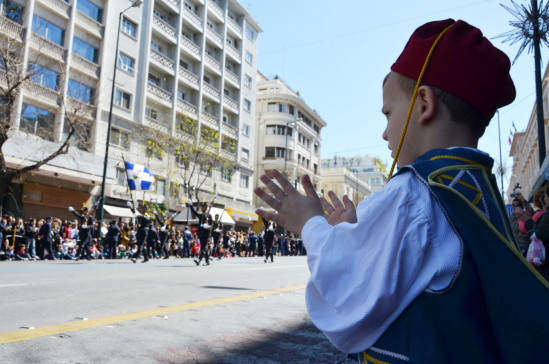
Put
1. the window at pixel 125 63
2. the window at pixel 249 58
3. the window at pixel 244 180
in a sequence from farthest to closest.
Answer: the window at pixel 249 58 < the window at pixel 244 180 < the window at pixel 125 63

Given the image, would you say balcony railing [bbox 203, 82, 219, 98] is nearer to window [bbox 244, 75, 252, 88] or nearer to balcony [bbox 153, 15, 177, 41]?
Answer: balcony [bbox 153, 15, 177, 41]

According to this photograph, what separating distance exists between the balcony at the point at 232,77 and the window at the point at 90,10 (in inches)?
600

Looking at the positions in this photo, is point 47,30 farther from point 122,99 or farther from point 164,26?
point 164,26

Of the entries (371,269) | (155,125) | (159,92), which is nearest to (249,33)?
(159,92)

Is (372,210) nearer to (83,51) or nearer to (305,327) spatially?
(305,327)

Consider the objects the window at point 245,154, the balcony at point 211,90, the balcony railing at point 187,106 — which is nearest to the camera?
the balcony railing at point 187,106

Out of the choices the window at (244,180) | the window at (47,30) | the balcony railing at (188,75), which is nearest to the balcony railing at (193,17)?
the balcony railing at (188,75)

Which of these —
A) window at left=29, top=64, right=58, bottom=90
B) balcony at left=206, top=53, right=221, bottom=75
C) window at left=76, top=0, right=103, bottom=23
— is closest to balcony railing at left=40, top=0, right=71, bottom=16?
window at left=76, top=0, right=103, bottom=23

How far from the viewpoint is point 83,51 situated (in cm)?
2838

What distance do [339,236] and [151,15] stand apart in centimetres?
3625

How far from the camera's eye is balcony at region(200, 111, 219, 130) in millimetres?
39812

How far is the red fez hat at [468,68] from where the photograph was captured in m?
1.19

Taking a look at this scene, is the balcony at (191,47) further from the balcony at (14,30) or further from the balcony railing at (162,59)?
the balcony at (14,30)

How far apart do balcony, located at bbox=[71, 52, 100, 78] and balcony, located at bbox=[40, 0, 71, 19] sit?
228cm
